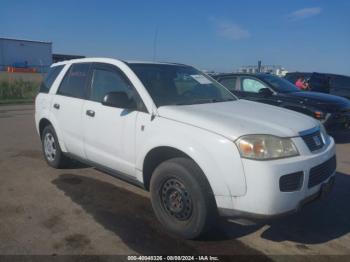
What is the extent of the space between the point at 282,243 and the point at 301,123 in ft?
3.98

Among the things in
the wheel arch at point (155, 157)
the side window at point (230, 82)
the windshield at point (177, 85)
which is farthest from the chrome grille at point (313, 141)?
the side window at point (230, 82)

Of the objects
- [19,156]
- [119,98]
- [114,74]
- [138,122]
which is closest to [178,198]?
[138,122]

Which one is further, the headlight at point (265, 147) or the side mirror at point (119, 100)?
the side mirror at point (119, 100)

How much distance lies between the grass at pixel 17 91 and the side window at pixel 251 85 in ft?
40.4

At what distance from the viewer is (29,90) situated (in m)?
19.3

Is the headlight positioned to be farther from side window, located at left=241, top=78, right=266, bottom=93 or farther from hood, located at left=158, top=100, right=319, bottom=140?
side window, located at left=241, top=78, right=266, bottom=93

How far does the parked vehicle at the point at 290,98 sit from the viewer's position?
788 cm

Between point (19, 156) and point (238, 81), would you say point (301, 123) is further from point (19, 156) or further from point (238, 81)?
point (238, 81)

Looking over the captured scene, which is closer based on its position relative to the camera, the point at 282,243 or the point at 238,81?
the point at 282,243

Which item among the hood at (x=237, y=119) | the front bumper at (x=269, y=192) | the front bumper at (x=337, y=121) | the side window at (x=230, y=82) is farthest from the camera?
the side window at (x=230, y=82)

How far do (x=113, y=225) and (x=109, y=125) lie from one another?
1.15m

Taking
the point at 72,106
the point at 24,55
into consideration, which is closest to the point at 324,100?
the point at 72,106

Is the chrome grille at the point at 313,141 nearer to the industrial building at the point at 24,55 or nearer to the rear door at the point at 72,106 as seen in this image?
the rear door at the point at 72,106

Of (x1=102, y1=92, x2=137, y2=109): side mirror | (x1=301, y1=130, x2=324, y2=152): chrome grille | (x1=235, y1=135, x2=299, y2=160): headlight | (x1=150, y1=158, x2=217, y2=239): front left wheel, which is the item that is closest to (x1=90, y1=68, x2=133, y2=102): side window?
(x1=102, y1=92, x2=137, y2=109): side mirror
